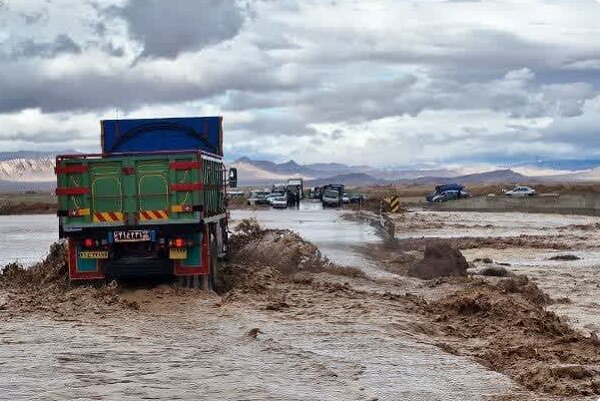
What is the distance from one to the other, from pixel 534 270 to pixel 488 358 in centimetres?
1963

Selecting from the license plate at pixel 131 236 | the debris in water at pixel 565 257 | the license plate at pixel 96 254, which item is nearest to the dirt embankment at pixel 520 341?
the license plate at pixel 131 236

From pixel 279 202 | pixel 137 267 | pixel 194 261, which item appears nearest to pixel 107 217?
pixel 137 267

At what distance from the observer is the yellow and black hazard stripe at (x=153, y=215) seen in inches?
708

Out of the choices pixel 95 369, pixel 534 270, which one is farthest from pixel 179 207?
pixel 534 270

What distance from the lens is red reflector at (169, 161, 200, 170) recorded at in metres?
18.0

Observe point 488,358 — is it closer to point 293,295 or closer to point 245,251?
point 293,295

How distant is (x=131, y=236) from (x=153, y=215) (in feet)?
1.71

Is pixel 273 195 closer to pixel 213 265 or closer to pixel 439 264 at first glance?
pixel 439 264

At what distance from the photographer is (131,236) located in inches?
708

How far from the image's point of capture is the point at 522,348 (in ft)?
43.5

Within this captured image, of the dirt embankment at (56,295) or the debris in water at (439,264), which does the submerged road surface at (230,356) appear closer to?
the dirt embankment at (56,295)

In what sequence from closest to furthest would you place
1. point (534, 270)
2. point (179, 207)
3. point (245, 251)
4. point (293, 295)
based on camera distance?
point (179, 207) < point (293, 295) < point (245, 251) < point (534, 270)

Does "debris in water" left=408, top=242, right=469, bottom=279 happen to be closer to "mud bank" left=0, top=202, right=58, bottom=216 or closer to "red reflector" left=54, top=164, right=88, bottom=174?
"red reflector" left=54, top=164, right=88, bottom=174

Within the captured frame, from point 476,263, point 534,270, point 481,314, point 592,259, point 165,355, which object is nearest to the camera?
point 165,355
